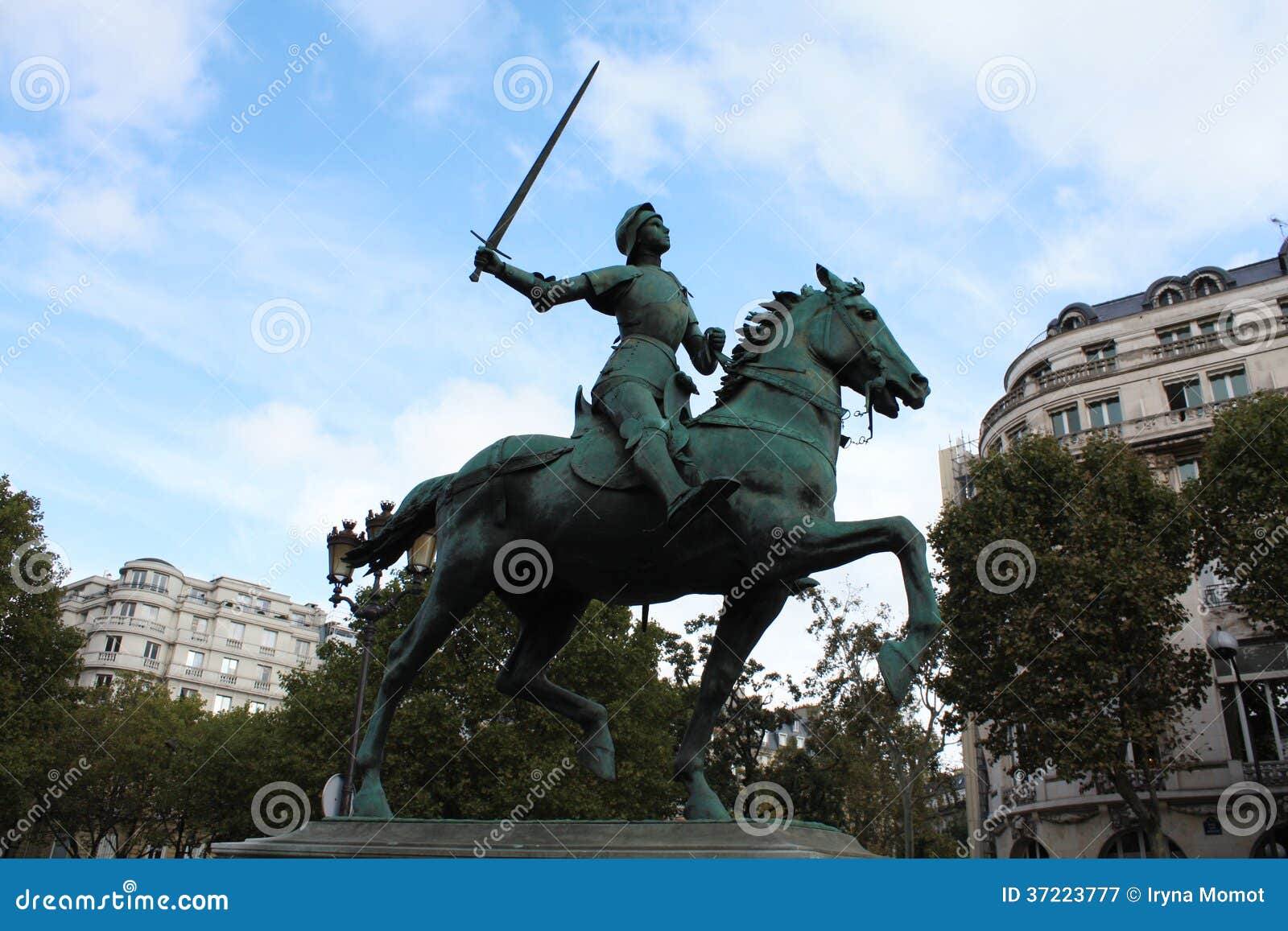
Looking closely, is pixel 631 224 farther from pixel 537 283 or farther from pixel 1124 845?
pixel 1124 845

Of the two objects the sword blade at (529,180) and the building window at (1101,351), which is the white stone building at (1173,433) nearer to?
the building window at (1101,351)

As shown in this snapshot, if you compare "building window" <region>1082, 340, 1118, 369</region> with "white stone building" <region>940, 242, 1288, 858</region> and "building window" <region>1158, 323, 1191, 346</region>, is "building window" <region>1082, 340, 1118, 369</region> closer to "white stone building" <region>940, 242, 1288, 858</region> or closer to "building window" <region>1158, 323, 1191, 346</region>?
"white stone building" <region>940, 242, 1288, 858</region>

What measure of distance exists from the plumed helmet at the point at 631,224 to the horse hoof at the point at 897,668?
386cm

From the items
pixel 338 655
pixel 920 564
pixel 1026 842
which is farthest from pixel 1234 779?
pixel 920 564

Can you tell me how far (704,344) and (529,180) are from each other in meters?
1.83

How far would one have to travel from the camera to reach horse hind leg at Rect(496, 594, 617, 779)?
6723 millimetres

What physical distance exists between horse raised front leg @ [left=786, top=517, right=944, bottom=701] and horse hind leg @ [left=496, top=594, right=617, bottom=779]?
1.97m

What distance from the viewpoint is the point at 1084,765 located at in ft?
79.9

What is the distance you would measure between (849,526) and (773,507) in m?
0.48

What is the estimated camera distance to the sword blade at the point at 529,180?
666cm

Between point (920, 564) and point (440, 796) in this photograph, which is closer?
point (920, 564)

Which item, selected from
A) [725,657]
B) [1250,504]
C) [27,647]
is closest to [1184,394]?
[1250,504]

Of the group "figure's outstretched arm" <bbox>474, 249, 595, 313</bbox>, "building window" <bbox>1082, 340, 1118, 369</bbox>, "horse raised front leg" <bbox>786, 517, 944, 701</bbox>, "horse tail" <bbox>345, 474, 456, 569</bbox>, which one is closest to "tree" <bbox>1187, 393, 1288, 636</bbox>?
Answer: "building window" <bbox>1082, 340, 1118, 369</bbox>

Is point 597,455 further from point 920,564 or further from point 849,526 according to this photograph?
point 920,564
